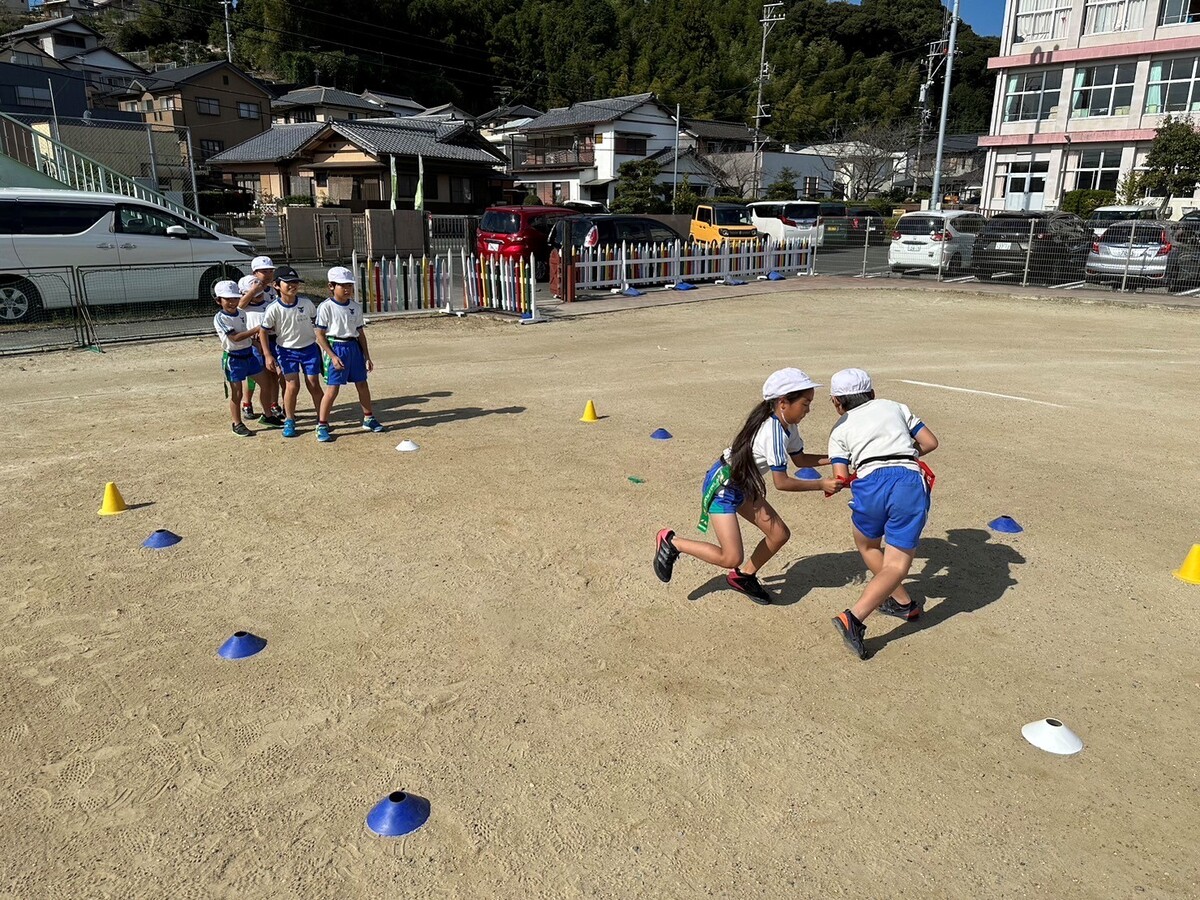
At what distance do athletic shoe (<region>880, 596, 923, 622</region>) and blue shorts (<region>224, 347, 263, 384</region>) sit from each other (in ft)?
17.7

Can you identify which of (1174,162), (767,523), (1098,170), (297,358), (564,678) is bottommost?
(564,678)

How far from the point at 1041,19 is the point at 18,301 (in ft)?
132

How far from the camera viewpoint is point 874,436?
3695mm

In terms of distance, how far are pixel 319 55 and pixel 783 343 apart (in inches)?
2731

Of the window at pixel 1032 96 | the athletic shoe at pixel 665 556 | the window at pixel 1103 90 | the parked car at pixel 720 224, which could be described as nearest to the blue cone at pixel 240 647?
the athletic shoe at pixel 665 556

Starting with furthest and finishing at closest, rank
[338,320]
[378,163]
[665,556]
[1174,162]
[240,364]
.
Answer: [378,163] → [1174,162] → [240,364] → [338,320] → [665,556]

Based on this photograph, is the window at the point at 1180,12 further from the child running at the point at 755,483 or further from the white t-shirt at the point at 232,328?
the child running at the point at 755,483

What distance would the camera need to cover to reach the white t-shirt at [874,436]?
3672 mm

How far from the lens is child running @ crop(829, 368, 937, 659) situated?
364 cm

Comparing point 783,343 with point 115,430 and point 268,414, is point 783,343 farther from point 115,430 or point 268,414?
point 115,430

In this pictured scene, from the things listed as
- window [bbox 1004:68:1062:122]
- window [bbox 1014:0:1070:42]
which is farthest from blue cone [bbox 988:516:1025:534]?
window [bbox 1014:0:1070:42]

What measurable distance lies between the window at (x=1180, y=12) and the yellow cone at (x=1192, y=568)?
38.8 metres

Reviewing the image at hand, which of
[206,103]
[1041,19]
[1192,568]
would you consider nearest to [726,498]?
[1192,568]

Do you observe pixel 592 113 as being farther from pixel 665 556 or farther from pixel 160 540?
pixel 665 556
